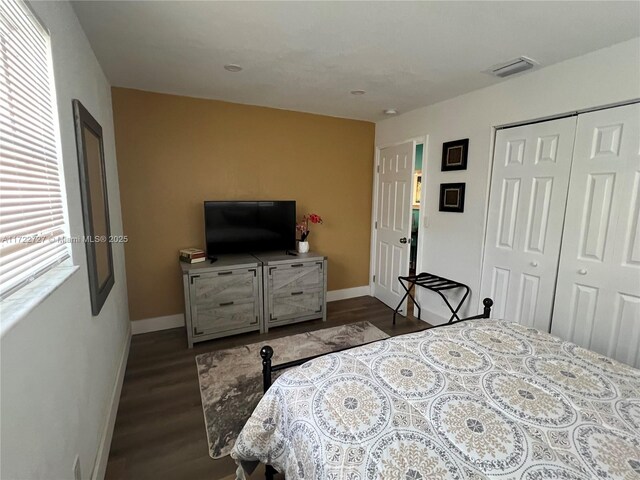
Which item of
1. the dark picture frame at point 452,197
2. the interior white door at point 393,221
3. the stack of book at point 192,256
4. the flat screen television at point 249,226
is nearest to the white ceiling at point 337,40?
the dark picture frame at point 452,197

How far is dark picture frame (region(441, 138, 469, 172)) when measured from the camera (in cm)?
295

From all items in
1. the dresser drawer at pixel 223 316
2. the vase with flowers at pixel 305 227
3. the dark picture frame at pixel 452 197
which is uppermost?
the dark picture frame at pixel 452 197

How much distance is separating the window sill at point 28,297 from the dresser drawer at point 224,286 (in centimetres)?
168

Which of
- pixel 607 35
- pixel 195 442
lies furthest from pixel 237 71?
pixel 195 442

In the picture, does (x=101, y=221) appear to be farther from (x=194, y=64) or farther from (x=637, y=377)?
(x=637, y=377)

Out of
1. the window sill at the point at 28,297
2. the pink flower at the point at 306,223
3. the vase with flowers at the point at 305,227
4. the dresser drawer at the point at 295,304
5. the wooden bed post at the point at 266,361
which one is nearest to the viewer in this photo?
the window sill at the point at 28,297

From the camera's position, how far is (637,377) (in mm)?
1347

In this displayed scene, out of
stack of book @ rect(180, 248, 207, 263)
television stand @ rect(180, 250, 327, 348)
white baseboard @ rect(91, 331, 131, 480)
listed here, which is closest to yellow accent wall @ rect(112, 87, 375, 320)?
stack of book @ rect(180, 248, 207, 263)

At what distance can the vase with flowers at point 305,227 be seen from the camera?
3.60 m

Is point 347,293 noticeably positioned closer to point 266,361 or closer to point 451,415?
point 266,361

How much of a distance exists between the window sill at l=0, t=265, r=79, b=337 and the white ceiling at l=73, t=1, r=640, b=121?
1.43 m

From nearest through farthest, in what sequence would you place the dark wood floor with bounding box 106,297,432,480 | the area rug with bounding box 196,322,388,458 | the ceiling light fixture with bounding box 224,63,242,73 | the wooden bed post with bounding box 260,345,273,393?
the wooden bed post with bounding box 260,345,273,393, the dark wood floor with bounding box 106,297,432,480, the area rug with bounding box 196,322,388,458, the ceiling light fixture with bounding box 224,63,242,73

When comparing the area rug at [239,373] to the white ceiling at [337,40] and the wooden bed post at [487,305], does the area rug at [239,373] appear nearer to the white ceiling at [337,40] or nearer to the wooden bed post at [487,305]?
the wooden bed post at [487,305]

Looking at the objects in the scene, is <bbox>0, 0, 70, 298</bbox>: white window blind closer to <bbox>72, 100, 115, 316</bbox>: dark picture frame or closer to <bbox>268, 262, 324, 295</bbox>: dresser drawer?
<bbox>72, 100, 115, 316</bbox>: dark picture frame
